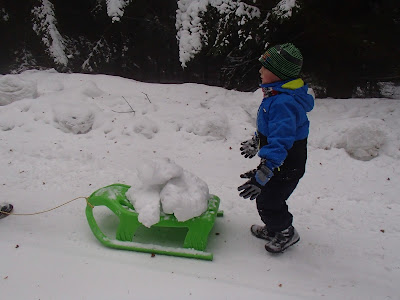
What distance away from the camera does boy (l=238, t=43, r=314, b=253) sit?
2.14 metres

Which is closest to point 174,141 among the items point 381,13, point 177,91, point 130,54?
point 177,91

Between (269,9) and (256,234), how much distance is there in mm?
3013

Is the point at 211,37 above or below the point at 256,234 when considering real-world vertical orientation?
above

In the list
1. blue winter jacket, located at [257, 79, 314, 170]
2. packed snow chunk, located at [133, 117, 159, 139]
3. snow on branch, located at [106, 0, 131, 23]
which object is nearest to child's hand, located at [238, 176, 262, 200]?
blue winter jacket, located at [257, 79, 314, 170]

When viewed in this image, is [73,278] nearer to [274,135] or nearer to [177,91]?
[274,135]

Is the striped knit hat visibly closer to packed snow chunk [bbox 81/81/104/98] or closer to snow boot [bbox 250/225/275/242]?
snow boot [bbox 250/225/275/242]

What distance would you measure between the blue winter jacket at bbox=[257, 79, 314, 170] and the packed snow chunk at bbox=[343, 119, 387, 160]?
5.30ft

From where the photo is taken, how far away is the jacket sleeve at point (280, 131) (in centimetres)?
212

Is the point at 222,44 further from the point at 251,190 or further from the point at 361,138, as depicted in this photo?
the point at 251,190

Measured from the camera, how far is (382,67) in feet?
16.1

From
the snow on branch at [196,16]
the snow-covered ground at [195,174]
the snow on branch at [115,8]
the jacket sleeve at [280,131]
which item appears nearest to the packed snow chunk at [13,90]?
the snow-covered ground at [195,174]

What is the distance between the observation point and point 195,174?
3.58 meters

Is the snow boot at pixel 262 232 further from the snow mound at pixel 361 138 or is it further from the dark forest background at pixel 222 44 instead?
the dark forest background at pixel 222 44

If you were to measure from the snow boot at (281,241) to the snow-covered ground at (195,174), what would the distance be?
0.21 ft
